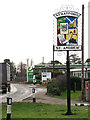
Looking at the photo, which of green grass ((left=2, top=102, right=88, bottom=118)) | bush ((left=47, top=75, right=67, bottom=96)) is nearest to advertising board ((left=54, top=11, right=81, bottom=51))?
green grass ((left=2, top=102, right=88, bottom=118))

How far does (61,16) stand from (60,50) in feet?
Result: 4.79

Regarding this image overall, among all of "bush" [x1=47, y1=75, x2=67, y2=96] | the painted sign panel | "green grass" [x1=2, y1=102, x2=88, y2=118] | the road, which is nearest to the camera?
"green grass" [x1=2, y1=102, x2=88, y2=118]

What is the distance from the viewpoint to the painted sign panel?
35.7 ft

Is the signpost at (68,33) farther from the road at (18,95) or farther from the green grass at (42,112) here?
the road at (18,95)

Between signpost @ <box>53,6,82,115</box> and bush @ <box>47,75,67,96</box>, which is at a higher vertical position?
signpost @ <box>53,6,82,115</box>

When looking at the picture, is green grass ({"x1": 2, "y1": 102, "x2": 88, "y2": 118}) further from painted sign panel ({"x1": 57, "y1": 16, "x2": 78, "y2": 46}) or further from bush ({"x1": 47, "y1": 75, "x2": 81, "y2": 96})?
bush ({"x1": 47, "y1": 75, "x2": 81, "y2": 96})

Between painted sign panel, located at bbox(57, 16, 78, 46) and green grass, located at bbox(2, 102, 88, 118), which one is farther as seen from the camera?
painted sign panel, located at bbox(57, 16, 78, 46)

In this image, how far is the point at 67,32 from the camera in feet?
35.6

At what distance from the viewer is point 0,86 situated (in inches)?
1141

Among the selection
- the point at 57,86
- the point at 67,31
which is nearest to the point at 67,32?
the point at 67,31

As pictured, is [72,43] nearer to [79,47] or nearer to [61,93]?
[79,47]

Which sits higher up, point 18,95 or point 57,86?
point 57,86

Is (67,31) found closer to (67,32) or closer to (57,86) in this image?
(67,32)

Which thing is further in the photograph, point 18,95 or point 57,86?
point 57,86
